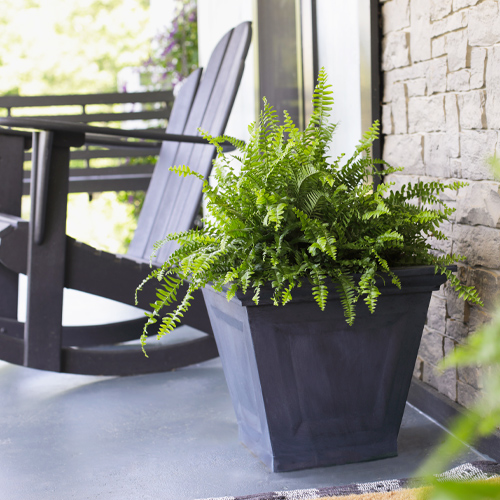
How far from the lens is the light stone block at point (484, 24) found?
1.28m

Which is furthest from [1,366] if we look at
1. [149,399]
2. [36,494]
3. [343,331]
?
[343,331]

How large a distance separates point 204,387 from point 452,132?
107 centimetres

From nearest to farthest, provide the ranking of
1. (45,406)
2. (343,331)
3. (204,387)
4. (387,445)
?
(343,331) → (387,445) → (45,406) → (204,387)

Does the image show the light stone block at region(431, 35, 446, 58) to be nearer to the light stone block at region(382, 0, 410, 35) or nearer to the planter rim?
the light stone block at region(382, 0, 410, 35)

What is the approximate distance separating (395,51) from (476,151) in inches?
18.8

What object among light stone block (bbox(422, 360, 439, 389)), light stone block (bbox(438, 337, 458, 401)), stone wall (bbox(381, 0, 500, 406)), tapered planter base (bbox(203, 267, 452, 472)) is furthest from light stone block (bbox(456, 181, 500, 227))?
light stone block (bbox(422, 360, 439, 389))

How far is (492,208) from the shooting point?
1.34 meters

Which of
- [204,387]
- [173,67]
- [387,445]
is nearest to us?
[387,445]

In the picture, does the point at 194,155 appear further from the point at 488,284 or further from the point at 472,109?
the point at 488,284

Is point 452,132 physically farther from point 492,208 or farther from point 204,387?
point 204,387

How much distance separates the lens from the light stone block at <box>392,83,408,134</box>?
1.68 metres

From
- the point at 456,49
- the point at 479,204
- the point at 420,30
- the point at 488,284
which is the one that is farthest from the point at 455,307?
the point at 420,30

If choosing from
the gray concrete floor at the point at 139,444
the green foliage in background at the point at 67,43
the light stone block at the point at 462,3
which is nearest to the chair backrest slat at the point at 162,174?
the gray concrete floor at the point at 139,444

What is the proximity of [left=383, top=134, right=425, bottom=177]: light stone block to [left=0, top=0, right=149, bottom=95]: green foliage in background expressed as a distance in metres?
11.3
